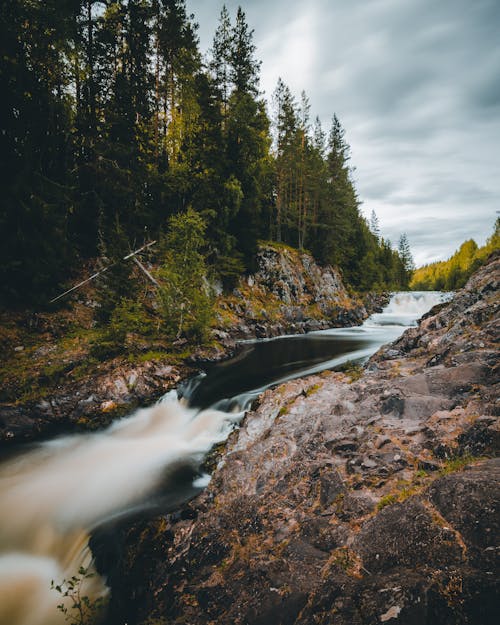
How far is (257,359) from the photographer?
1606 centimetres

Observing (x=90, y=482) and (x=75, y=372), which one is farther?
(x=75, y=372)

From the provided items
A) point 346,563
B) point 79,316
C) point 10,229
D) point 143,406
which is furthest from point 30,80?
point 346,563

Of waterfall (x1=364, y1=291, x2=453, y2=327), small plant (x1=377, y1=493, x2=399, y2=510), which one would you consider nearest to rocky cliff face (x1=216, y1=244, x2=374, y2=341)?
waterfall (x1=364, y1=291, x2=453, y2=327)

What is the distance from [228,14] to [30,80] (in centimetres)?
2186

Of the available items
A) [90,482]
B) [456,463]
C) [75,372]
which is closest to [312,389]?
[456,463]

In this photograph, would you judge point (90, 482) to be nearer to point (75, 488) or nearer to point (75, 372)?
point (75, 488)


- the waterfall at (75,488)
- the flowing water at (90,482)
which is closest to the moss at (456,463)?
the flowing water at (90,482)

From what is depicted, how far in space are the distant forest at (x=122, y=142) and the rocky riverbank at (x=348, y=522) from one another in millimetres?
11061

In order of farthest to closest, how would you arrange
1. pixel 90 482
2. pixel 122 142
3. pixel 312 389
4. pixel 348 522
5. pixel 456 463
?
1. pixel 122 142
2. pixel 312 389
3. pixel 90 482
4. pixel 456 463
5. pixel 348 522

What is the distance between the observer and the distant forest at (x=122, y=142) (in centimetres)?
1080

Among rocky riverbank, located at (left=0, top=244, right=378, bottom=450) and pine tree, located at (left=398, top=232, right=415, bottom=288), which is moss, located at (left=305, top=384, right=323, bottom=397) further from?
pine tree, located at (left=398, top=232, right=415, bottom=288)

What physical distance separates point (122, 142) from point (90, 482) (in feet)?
57.2

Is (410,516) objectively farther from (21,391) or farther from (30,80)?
(30,80)

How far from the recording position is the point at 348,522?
11.3ft
